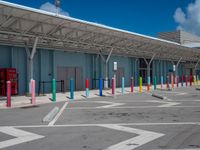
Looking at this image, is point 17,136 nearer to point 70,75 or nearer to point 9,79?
point 9,79

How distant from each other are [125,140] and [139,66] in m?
29.2

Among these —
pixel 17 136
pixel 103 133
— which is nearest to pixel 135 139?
pixel 103 133

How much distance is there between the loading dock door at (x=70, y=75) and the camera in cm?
2436

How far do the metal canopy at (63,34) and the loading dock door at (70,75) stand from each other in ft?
5.95

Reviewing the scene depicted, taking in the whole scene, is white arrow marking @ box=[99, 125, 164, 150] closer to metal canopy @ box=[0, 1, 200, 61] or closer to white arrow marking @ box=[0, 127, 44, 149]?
white arrow marking @ box=[0, 127, 44, 149]

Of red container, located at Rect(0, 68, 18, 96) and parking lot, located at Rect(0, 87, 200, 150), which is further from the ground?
red container, located at Rect(0, 68, 18, 96)

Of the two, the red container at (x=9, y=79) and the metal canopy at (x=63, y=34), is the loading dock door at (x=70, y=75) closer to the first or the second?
the metal canopy at (x=63, y=34)

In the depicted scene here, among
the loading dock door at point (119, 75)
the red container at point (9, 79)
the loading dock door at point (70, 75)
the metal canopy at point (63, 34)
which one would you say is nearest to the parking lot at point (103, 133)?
the metal canopy at point (63, 34)

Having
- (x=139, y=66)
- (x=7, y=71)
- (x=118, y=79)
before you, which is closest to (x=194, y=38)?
(x=139, y=66)

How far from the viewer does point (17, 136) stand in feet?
22.1

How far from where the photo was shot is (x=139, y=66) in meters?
35.0

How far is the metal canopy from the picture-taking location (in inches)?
593

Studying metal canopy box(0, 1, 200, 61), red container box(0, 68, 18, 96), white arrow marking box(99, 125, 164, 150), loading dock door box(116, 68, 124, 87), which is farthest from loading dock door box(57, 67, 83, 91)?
white arrow marking box(99, 125, 164, 150)

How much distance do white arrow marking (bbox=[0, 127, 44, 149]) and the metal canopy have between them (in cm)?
717
